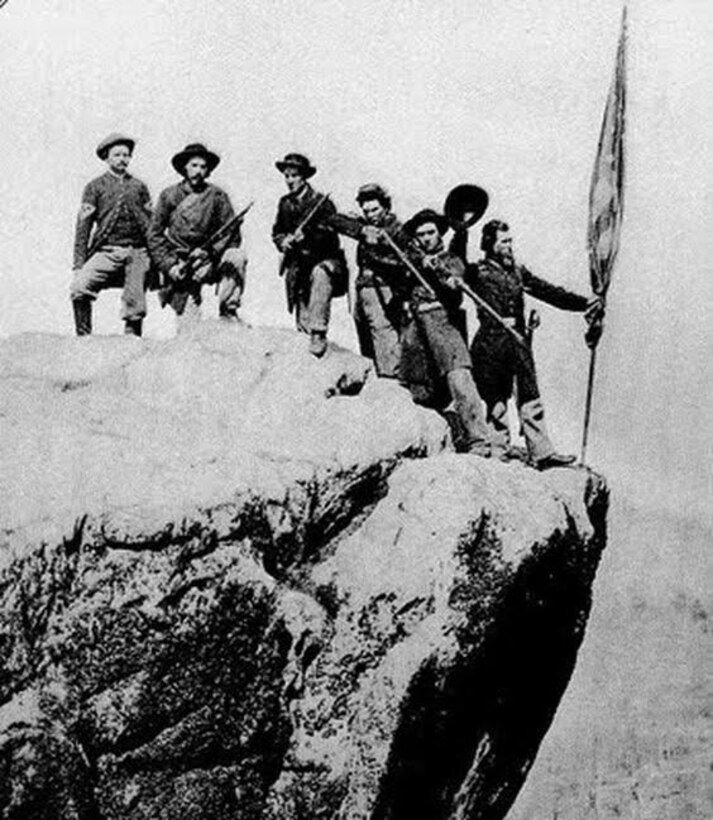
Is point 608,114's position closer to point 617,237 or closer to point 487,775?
point 617,237

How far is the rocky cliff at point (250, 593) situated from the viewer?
28.7 feet

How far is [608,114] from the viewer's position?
39.7ft

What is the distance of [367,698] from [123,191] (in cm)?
456

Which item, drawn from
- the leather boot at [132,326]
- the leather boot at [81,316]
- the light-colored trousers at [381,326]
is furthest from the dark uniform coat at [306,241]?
the leather boot at [81,316]

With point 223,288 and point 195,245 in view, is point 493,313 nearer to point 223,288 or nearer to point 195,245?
point 223,288

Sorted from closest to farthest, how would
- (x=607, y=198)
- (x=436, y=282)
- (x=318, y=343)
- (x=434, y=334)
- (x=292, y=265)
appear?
(x=318, y=343)
(x=434, y=334)
(x=436, y=282)
(x=292, y=265)
(x=607, y=198)

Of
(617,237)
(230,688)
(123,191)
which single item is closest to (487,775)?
(230,688)

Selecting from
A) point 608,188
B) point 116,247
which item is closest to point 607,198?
point 608,188

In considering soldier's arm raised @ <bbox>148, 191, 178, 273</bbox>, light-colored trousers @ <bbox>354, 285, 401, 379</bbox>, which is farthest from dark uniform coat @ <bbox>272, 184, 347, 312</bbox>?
soldier's arm raised @ <bbox>148, 191, 178, 273</bbox>

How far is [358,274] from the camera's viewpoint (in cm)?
1173

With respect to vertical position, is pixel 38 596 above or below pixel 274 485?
below

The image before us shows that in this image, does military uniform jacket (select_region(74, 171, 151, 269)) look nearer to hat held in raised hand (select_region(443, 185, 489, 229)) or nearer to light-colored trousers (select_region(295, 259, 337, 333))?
light-colored trousers (select_region(295, 259, 337, 333))

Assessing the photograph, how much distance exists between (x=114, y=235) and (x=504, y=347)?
3.17 metres

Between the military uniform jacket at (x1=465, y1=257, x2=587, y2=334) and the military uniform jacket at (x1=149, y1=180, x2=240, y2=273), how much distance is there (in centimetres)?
198
